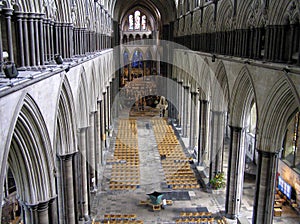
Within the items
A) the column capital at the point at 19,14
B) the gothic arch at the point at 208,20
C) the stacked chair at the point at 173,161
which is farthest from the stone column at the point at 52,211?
the gothic arch at the point at 208,20

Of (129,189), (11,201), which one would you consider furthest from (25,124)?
(129,189)

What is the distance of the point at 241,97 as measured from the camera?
1532 centimetres

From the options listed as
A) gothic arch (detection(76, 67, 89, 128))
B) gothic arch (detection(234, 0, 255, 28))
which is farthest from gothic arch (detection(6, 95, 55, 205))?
gothic arch (detection(234, 0, 255, 28))

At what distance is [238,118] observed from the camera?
15945 millimetres

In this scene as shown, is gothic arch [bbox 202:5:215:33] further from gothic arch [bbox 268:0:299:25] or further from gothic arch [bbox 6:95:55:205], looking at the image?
gothic arch [bbox 6:95:55:205]

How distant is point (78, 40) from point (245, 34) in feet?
25.8

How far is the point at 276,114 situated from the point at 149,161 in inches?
565

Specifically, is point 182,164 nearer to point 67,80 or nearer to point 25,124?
point 67,80

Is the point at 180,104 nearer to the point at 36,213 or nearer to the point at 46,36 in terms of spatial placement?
the point at 46,36

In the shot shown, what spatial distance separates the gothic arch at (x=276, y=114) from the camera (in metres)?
11.1

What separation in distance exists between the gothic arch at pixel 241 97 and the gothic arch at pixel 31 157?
8692 millimetres

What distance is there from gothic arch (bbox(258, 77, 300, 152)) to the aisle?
9.27m

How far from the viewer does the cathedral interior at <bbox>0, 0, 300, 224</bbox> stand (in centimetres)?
890

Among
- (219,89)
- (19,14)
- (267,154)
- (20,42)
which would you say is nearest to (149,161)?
(219,89)
